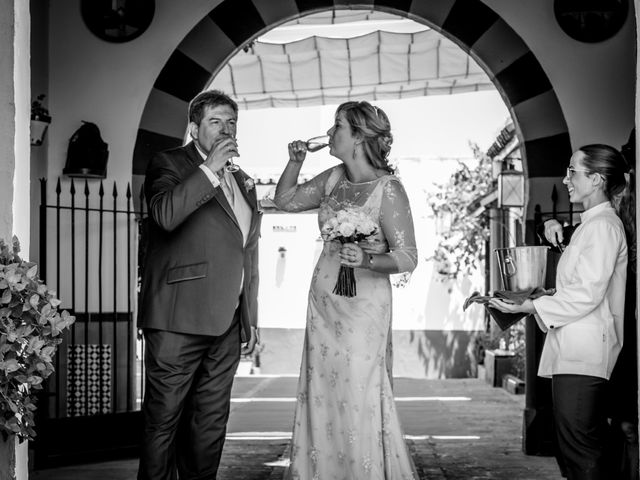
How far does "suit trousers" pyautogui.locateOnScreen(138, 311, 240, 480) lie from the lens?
3635 mm

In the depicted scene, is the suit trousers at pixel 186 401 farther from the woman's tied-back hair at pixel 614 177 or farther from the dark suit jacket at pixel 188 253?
the woman's tied-back hair at pixel 614 177

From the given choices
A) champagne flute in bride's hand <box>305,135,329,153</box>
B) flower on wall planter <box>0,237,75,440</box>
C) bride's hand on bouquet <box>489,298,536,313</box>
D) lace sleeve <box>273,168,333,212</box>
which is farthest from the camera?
lace sleeve <box>273,168,333,212</box>

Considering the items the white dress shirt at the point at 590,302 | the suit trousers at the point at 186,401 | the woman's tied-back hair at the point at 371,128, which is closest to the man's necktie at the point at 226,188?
the suit trousers at the point at 186,401

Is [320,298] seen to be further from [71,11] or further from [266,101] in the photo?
[266,101]

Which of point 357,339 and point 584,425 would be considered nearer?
point 584,425

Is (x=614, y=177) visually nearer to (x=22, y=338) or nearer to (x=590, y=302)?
(x=590, y=302)

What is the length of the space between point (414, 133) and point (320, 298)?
1276cm

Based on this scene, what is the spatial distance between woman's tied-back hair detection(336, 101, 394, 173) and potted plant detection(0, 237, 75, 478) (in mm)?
1713

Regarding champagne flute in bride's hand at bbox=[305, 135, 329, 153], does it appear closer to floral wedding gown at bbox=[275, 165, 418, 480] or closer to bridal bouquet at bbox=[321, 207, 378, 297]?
floral wedding gown at bbox=[275, 165, 418, 480]

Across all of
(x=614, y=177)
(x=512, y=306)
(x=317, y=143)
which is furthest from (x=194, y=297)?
(x=614, y=177)

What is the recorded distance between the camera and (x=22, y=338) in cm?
276

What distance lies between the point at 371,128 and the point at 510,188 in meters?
6.20

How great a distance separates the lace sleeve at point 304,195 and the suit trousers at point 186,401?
65 cm

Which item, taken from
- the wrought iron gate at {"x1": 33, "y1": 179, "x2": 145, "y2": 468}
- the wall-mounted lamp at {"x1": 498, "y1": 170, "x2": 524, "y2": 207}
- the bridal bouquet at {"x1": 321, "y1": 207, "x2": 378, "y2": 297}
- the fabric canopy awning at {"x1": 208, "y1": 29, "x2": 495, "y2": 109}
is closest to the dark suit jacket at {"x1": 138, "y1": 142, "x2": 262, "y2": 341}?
the bridal bouquet at {"x1": 321, "y1": 207, "x2": 378, "y2": 297}
